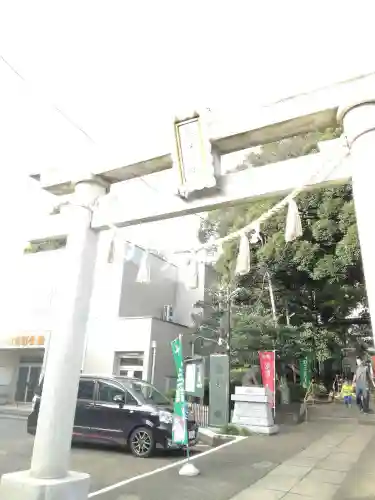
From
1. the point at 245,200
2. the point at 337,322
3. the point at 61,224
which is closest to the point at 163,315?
the point at 337,322

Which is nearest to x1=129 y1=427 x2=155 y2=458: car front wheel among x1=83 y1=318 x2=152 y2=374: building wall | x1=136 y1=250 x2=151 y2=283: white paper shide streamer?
x1=136 y1=250 x2=151 y2=283: white paper shide streamer

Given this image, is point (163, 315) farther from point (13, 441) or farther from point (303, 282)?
point (13, 441)

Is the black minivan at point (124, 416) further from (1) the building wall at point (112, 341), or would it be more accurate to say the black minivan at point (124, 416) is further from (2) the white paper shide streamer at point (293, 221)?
(1) the building wall at point (112, 341)

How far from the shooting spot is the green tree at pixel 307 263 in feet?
39.8

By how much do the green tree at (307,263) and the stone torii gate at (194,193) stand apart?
609cm

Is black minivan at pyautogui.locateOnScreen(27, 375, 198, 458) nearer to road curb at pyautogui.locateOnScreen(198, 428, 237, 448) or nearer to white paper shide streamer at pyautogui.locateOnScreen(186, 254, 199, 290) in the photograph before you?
road curb at pyautogui.locateOnScreen(198, 428, 237, 448)

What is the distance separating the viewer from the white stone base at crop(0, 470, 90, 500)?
163 inches

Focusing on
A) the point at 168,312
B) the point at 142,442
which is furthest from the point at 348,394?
the point at 142,442

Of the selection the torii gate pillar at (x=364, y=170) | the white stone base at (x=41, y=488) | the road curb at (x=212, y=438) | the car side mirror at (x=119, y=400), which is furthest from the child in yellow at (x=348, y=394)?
the torii gate pillar at (x=364, y=170)

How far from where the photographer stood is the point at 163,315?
804 inches

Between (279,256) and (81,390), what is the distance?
8.60 meters

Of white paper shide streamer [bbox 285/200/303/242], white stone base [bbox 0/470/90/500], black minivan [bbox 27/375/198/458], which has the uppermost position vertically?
white paper shide streamer [bbox 285/200/303/242]

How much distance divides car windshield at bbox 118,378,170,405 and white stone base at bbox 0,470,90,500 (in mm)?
4439

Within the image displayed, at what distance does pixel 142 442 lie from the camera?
8.30m
